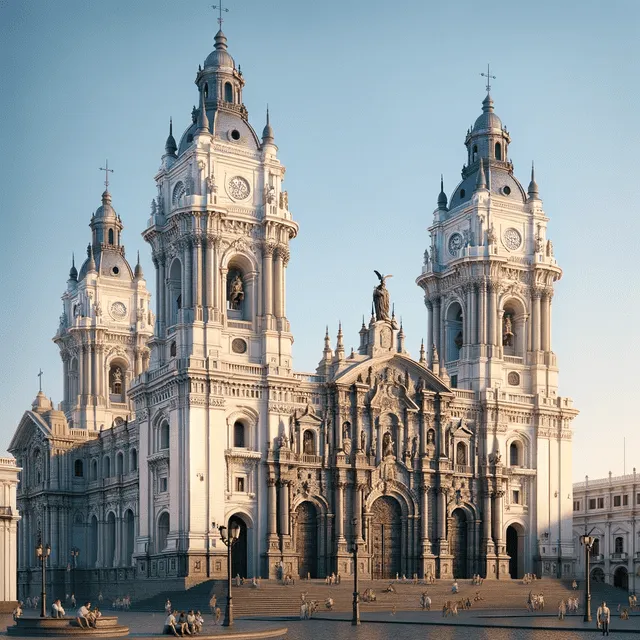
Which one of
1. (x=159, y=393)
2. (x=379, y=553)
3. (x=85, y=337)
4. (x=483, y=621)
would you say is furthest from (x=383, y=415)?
(x=85, y=337)

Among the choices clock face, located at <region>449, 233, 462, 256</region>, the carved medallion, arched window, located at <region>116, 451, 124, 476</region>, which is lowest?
arched window, located at <region>116, 451, 124, 476</region>

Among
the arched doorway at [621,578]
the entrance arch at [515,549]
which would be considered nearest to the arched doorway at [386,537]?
the entrance arch at [515,549]

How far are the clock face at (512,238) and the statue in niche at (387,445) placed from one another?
18444mm

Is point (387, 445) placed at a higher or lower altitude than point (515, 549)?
higher

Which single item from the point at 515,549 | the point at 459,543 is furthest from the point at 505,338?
the point at 459,543

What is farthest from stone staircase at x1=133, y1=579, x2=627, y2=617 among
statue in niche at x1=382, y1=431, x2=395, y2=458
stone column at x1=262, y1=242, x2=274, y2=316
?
stone column at x1=262, y1=242, x2=274, y2=316

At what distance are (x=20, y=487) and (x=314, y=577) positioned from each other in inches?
1404

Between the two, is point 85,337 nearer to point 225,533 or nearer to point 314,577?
point 314,577

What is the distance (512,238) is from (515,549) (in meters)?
23.4

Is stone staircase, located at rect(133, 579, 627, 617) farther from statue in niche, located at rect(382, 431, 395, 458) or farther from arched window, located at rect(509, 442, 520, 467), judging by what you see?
arched window, located at rect(509, 442, 520, 467)

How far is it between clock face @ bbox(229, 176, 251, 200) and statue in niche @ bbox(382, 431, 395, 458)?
1897 centimetres

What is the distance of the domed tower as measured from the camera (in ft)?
325

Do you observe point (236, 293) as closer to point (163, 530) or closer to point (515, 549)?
point (163, 530)

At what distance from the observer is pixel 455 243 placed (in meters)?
87.7
